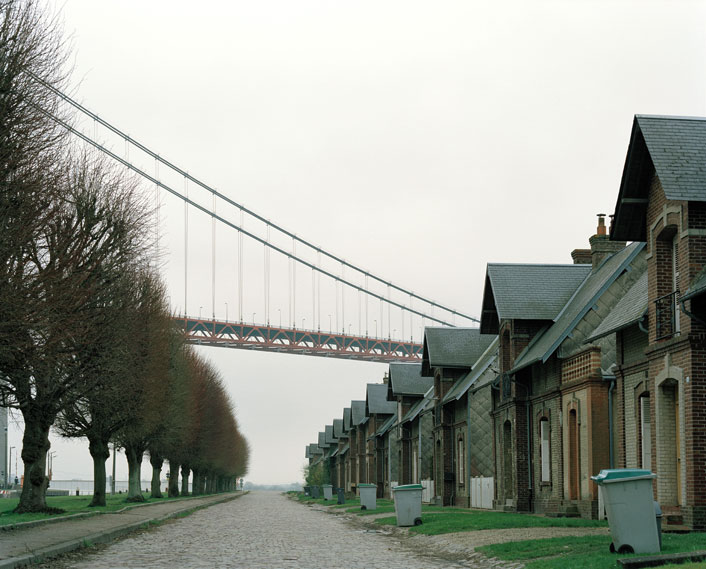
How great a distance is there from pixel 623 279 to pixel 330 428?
291 ft

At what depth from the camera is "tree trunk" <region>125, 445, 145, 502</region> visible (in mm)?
50844

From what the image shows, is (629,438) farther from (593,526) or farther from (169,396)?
(169,396)

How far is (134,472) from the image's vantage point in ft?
171

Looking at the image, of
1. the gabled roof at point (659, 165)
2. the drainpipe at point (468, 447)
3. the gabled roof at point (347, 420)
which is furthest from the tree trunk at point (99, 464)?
the gabled roof at point (347, 420)

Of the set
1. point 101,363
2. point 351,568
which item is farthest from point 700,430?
point 101,363

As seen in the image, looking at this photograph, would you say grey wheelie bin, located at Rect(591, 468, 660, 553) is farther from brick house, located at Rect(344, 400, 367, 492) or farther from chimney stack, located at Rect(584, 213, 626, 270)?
brick house, located at Rect(344, 400, 367, 492)

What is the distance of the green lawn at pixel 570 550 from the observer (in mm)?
13414

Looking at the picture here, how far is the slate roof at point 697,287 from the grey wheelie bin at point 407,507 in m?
10.2

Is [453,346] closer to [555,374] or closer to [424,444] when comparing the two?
[424,444]

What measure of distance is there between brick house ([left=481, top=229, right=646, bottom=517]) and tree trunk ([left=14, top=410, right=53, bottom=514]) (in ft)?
46.6

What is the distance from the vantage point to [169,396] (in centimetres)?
4566

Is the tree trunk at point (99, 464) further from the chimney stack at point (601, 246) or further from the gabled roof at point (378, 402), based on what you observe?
the gabled roof at point (378, 402)

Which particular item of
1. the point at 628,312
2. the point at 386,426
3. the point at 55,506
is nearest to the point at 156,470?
the point at 386,426

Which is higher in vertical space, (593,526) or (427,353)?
(427,353)
